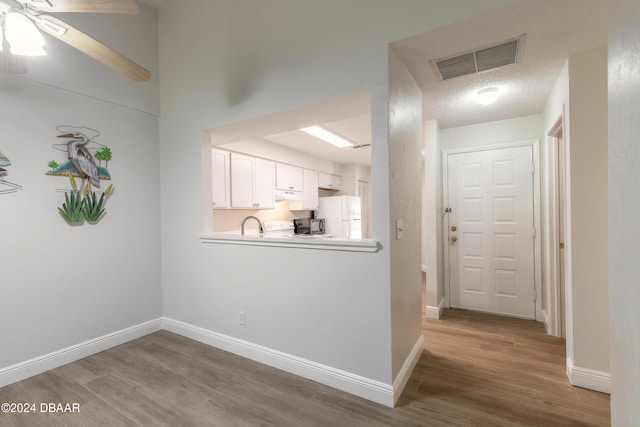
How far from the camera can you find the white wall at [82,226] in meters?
2.21

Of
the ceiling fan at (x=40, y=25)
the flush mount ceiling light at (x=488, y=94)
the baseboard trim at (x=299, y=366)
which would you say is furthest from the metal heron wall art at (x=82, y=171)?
the flush mount ceiling light at (x=488, y=94)

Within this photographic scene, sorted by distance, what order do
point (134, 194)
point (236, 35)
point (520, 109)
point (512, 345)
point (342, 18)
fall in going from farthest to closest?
point (520, 109)
point (134, 194)
point (512, 345)
point (236, 35)
point (342, 18)

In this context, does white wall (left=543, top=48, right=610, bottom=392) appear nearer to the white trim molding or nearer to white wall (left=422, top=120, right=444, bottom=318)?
the white trim molding

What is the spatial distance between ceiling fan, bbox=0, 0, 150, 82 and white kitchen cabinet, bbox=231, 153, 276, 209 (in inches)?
98.2

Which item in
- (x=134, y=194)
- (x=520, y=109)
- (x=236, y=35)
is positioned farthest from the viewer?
(x=520, y=109)

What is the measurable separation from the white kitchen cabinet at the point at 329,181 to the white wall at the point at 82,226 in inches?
138

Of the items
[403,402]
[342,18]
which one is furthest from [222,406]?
[342,18]

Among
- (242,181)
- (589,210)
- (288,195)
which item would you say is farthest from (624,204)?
(288,195)

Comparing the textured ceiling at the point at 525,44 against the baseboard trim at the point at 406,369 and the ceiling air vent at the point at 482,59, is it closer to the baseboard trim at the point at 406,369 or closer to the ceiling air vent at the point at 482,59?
the ceiling air vent at the point at 482,59

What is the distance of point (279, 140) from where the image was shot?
4621 millimetres

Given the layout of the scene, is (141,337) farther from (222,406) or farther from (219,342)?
(222,406)

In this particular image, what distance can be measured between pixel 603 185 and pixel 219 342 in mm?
3332

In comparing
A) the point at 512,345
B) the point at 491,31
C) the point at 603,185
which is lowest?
the point at 512,345

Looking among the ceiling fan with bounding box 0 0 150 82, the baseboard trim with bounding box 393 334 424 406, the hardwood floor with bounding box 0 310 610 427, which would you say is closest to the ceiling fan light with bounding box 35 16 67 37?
the ceiling fan with bounding box 0 0 150 82
